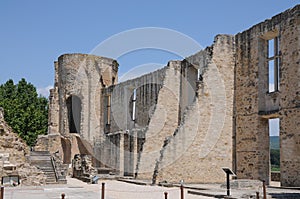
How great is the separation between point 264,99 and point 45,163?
33.1ft

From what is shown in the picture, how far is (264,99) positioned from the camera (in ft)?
57.7

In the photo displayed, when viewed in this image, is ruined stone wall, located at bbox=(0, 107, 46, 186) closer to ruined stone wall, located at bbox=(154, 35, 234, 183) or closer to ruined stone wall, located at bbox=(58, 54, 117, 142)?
ruined stone wall, located at bbox=(154, 35, 234, 183)

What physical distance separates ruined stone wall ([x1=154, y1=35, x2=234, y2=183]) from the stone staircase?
4609 millimetres

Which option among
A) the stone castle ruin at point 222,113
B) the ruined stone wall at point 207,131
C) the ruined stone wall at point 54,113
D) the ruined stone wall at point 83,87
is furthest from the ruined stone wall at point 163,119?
the ruined stone wall at point 54,113

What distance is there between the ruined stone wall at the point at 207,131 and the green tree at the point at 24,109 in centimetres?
1772

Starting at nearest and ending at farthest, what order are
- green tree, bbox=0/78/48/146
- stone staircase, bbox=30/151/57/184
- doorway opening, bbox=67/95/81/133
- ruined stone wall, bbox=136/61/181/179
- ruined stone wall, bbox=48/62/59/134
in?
stone staircase, bbox=30/151/57/184 → ruined stone wall, bbox=136/61/181/179 → doorway opening, bbox=67/95/81/133 → ruined stone wall, bbox=48/62/59/134 → green tree, bbox=0/78/48/146

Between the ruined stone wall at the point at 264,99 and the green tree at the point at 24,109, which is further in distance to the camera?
the green tree at the point at 24,109

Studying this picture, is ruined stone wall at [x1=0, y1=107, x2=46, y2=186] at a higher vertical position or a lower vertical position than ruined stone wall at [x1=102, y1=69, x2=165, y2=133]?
lower

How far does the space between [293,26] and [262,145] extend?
4700mm

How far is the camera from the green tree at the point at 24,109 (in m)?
32.9

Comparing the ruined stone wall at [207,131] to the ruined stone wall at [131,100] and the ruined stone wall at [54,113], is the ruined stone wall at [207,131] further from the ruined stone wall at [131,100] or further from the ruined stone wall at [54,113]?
the ruined stone wall at [54,113]

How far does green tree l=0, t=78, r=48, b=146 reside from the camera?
32.9m

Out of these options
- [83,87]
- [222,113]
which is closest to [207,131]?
[222,113]

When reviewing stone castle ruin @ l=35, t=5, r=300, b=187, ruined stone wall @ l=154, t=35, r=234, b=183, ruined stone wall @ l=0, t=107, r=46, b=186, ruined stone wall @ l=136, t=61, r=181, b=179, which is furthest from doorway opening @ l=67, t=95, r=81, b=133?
ruined stone wall @ l=154, t=35, r=234, b=183
